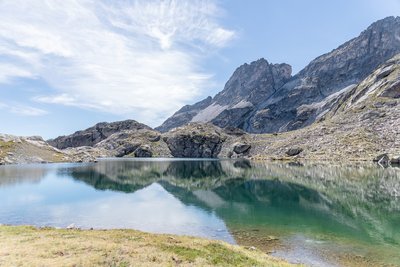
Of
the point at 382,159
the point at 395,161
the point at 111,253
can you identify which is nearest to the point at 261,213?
the point at 111,253

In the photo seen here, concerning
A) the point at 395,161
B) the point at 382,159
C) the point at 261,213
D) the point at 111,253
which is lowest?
the point at 261,213

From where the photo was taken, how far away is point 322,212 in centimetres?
6291

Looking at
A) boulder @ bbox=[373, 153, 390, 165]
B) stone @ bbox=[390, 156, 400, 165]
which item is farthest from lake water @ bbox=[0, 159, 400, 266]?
boulder @ bbox=[373, 153, 390, 165]

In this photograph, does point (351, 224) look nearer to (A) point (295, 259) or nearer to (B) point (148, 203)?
(A) point (295, 259)

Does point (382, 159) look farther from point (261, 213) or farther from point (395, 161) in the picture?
point (261, 213)

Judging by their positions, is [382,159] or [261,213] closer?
[261,213]

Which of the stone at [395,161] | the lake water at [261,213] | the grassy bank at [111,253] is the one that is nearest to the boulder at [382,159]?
the stone at [395,161]

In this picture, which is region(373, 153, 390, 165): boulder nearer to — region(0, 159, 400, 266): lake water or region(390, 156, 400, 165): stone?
region(390, 156, 400, 165): stone

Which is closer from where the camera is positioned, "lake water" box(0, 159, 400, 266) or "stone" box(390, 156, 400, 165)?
"lake water" box(0, 159, 400, 266)

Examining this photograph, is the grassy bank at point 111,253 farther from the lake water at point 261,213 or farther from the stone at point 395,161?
the stone at point 395,161

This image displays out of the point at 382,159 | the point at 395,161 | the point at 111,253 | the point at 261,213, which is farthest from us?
the point at 382,159

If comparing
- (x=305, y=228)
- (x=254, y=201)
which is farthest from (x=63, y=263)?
(x=254, y=201)

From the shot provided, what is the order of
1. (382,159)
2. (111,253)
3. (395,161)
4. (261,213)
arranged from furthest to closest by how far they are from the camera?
(382,159) < (395,161) < (261,213) < (111,253)

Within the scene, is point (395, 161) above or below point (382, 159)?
below
